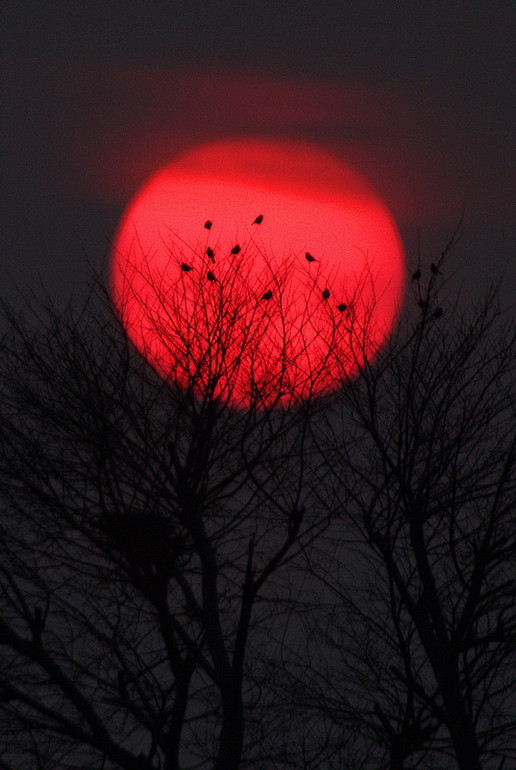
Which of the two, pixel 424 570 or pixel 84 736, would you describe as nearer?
pixel 84 736

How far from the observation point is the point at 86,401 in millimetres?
8586

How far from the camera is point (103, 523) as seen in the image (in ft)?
25.0

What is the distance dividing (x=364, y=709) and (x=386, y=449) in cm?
311

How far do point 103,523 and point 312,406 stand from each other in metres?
2.28

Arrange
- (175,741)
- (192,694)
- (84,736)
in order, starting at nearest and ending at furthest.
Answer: (175,741)
(84,736)
(192,694)

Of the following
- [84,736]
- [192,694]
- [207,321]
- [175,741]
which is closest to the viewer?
[175,741]

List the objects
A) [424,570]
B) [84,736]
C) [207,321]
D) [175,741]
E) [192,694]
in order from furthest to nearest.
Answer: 1. [192,694]
2. [424,570]
3. [207,321]
4. [84,736]
5. [175,741]

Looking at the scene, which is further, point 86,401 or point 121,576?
point 86,401

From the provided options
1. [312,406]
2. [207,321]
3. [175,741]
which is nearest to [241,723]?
[175,741]

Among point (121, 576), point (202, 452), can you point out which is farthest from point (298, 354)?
point (121, 576)

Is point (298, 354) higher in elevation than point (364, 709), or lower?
higher

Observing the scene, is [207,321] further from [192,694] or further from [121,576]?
[192,694]

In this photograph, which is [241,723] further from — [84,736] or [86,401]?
[86,401]

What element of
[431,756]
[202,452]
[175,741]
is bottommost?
[175,741]
